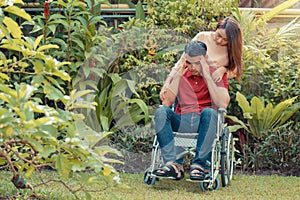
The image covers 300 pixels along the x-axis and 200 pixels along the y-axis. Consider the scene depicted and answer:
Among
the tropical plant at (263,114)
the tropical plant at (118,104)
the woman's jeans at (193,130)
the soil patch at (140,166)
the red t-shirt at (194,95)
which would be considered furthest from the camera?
the tropical plant at (118,104)

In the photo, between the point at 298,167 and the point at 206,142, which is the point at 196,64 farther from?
the point at 298,167

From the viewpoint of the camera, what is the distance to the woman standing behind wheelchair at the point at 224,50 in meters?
5.00

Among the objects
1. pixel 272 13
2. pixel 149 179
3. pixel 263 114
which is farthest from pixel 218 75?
pixel 272 13

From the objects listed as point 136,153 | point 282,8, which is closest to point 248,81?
point 282,8

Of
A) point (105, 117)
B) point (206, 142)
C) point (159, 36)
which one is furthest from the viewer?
point (159, 36)

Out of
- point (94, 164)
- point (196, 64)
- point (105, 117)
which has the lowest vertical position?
point (105, 117)

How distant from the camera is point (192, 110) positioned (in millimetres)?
4953

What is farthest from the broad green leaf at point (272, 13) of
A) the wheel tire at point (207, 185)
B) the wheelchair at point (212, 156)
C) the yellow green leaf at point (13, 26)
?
the yellow green leaf at point (13, 26)

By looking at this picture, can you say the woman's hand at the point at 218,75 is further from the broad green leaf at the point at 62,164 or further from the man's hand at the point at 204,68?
the broad green leaf at the point at 62,164

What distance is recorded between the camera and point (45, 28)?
18.7 ft

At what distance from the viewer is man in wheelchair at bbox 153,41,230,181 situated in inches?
185

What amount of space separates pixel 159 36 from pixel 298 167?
1.86 meters

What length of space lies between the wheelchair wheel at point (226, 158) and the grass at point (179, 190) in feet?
0.23

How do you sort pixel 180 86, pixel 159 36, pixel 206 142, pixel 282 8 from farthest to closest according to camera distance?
1. pixel 282 8
2. pixel 159 36
3. pixel 180 86
4. pixel 206 142
